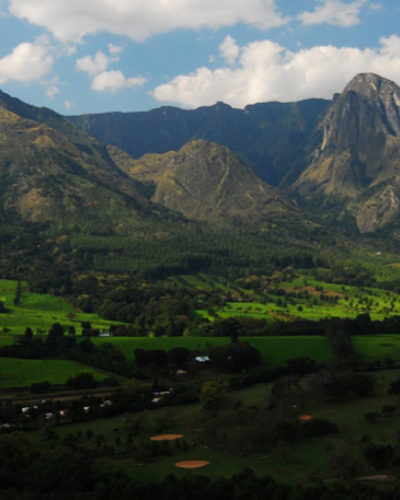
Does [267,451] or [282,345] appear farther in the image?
[282,345]

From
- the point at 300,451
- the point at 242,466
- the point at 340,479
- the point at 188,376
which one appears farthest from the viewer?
the point at 188,376

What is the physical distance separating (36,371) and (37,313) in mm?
55738

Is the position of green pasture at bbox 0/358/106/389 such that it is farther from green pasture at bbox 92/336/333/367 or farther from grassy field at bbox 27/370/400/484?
grassy field at bbox 27/370/400/484

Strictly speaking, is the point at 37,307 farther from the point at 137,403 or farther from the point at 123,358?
the point at 137,403

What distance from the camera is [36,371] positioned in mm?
111125

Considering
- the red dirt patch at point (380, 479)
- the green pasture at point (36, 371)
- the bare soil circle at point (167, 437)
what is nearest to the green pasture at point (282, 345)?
the green pasture at point (36, 371)

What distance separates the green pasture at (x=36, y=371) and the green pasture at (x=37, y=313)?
909 inches

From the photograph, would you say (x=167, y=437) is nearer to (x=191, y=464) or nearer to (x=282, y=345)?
(x=191, y=464)

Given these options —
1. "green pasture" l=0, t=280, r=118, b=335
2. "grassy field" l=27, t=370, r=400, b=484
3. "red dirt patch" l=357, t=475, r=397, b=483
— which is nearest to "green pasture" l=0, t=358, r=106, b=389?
"grassy field" l=27, t=370, r=400, b=484

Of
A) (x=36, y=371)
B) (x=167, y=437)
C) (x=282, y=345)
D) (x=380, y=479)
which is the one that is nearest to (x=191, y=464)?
(x=167, y=437)

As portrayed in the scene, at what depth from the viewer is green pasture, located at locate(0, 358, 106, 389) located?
10550cm

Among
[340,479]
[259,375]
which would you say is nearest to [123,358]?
[259,375]

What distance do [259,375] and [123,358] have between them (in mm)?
25976

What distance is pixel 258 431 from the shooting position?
7438 centimetres
